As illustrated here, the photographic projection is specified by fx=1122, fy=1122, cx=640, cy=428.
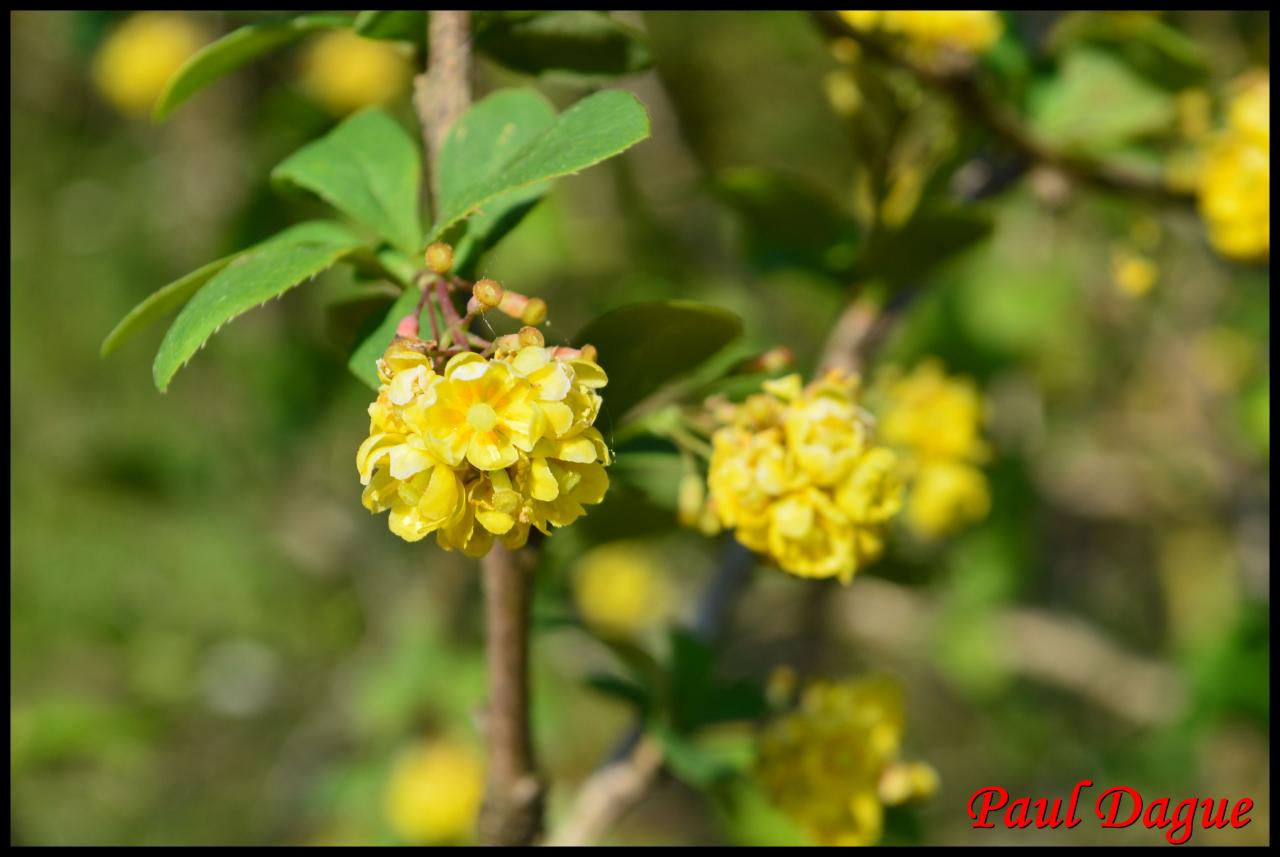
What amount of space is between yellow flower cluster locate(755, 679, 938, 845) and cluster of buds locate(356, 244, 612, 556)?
0.38m

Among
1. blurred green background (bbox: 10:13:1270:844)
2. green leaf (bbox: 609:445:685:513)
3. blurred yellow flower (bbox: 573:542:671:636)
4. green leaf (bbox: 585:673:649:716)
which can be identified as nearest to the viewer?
green leaf (bbox: 609:445:685:513)

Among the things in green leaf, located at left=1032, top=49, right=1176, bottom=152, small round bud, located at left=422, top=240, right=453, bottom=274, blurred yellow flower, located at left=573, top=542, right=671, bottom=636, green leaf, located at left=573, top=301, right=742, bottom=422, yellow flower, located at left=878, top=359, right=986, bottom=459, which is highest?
small round bud, located at left=422, top=240, right=453, bottom=274

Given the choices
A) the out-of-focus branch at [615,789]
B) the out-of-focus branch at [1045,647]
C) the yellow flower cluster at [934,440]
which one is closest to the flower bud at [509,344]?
the out-of-focus branch at [615,789]

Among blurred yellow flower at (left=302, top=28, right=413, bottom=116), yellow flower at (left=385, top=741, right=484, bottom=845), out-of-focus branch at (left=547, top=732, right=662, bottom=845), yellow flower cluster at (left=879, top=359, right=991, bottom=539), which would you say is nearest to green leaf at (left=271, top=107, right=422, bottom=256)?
out-of-focus branch at (left=547, top=732, right=662, bottom=845)

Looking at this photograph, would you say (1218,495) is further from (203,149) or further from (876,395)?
(203,149)

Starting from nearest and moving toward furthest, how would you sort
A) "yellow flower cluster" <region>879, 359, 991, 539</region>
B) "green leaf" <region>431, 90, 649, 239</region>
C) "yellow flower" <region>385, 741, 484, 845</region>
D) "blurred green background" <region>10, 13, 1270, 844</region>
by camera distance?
"green leaf" <region>431, 90, 649, 239</region>
"yellow flower cluster" <region>879, 359, 991, 539</region>
"yellow flower" <region>385, 741, 484, 845</region>
"blurred green background" <region>10, 13, 1270, 844</region>

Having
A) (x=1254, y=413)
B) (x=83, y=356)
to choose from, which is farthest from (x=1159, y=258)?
(x=83, y=356)

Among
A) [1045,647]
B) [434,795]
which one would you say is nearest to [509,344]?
[434,795]

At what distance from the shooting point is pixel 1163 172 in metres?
1.01

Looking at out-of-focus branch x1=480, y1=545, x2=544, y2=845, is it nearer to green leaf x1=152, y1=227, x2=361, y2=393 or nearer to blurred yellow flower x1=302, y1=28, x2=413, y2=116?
green leaf x1=152, y1=227, x2=361, y2=393

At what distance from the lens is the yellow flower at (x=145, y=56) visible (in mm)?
2051

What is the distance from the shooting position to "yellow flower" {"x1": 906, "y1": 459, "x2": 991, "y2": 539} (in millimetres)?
1082

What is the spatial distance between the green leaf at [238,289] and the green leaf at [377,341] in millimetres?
37

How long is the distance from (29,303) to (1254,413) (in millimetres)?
2482
